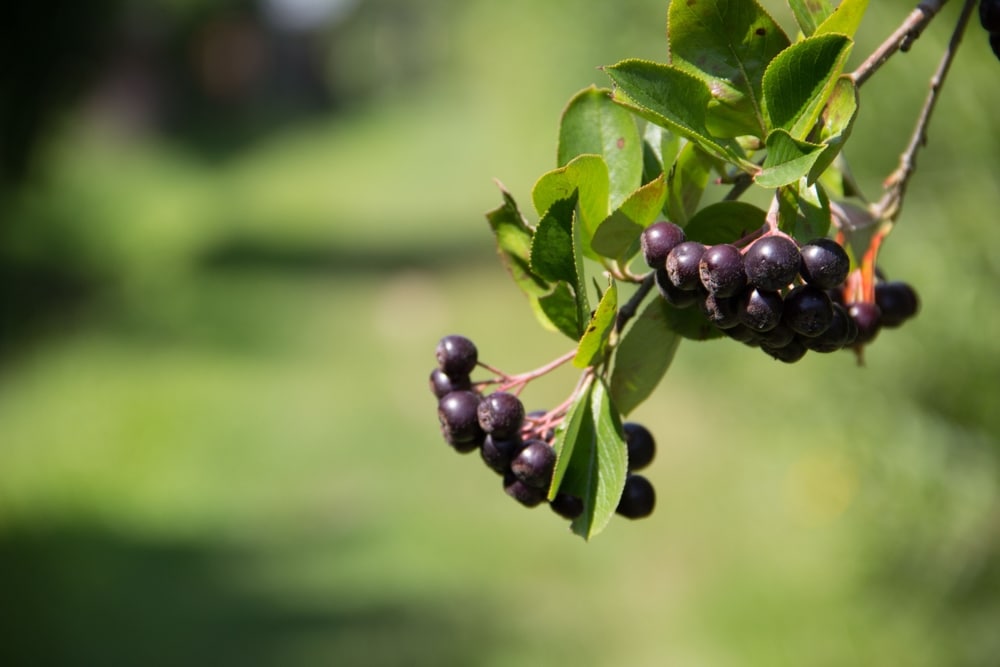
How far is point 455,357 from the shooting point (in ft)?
3.95

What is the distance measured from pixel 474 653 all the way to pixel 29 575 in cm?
254

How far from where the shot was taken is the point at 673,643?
495 cm

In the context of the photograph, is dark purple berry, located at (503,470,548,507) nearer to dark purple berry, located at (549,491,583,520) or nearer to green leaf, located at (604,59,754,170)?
dark purple berry, located at (549,491,583,520)

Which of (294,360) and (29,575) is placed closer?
(29,575)

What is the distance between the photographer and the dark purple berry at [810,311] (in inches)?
37.7

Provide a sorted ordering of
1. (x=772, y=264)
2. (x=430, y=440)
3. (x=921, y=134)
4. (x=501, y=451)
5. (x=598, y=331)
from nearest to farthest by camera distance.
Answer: (x=772, y=264) < (x=598, y=331) < (x=501, y=451) < (x=921, y=134) < (x=430, y=440)

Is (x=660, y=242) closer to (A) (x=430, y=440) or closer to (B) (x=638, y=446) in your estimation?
(B) (x=638, y=446)

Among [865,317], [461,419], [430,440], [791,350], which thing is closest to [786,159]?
[791,350]

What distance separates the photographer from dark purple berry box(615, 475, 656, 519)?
46.4 inches

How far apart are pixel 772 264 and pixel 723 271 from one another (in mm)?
39

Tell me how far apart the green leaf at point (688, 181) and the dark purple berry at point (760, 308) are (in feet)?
0.58

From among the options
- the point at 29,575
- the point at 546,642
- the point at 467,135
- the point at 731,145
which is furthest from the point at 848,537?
the point at 467,135

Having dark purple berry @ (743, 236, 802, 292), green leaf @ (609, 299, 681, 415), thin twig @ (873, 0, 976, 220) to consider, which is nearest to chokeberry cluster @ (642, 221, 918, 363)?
dark purple berry @ (743, 236, 802, 292)

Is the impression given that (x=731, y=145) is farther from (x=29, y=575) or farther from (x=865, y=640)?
(x=29, y=575)
